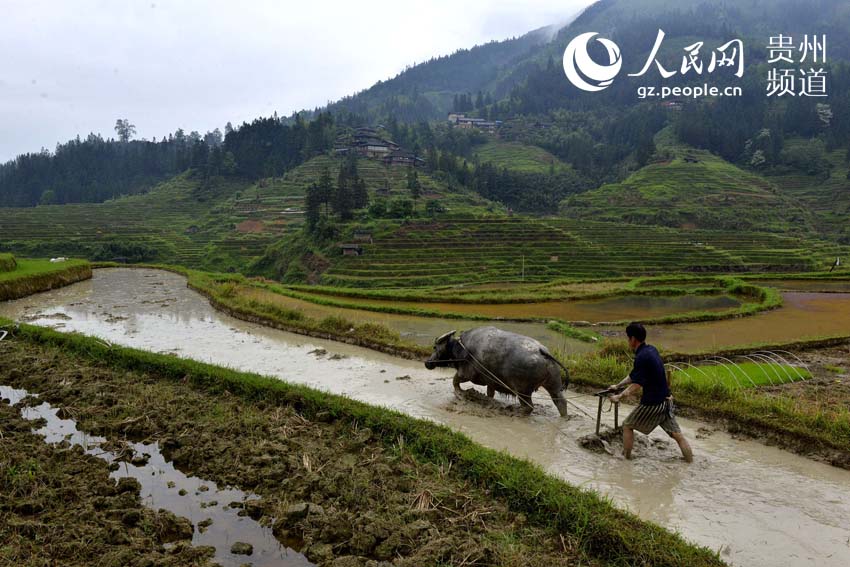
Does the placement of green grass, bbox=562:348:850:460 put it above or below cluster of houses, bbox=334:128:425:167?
below

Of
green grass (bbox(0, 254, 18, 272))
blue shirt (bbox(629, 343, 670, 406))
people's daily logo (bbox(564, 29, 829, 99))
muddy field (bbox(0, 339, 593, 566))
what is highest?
people's daily logo (bbox(564, 29, 829, 99))

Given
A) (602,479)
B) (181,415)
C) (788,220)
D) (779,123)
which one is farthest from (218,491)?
(779,123)

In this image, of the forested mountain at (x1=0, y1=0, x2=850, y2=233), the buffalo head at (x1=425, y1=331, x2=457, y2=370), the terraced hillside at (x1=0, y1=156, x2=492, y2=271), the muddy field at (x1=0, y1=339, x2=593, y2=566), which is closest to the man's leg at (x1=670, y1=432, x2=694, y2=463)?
the muddy field at (x1=0, y1=339, x2=593, y2=566)

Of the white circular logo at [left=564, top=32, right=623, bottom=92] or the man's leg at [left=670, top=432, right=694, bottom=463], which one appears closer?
the man's leg at [left=670, top=432, right=694, bottom=463]

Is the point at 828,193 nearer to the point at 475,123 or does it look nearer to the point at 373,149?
the point at 373,149

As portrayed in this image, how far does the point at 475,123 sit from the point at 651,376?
452 ft

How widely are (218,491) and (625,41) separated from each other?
19291cm

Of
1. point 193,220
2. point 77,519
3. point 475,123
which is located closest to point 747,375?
point 77,519

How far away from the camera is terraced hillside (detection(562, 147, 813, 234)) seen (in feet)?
207

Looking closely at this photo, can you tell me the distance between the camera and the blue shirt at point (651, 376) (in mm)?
6023

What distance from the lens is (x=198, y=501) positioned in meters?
5.63

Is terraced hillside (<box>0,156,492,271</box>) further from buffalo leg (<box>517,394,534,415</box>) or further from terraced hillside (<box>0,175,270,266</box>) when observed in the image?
buffalo leg (<box>517,394,534,415</box>)

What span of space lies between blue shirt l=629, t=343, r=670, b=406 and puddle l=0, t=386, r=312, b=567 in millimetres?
4058

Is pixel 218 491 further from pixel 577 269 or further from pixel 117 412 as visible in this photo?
pixel 577 269
